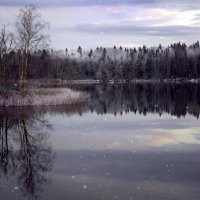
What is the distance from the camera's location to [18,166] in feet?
54.2

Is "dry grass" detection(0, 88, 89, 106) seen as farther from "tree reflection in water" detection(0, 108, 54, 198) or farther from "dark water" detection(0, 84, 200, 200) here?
"dark water" detection(0, 84, 200, 200)

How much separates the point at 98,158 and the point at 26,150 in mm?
3914

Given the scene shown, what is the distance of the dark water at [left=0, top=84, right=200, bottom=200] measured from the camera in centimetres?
1323

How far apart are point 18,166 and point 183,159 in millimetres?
6849

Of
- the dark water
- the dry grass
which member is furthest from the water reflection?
the dark water

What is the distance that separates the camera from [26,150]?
19797mm

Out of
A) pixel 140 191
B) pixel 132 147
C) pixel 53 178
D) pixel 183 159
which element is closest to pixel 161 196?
pixel 140 191

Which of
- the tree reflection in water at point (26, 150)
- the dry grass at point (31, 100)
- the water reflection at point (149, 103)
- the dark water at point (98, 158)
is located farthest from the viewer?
the dry grass at point (31, 100)

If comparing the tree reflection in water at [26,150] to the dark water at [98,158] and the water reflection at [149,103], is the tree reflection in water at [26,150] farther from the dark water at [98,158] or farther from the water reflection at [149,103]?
the water reflection at [149,103]

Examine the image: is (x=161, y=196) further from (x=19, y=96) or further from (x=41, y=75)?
(x=41, y=75)

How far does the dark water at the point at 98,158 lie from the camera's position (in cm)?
1323

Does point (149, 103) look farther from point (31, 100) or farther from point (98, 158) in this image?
point (98, 158)

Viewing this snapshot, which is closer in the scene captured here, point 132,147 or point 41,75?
point 132,147

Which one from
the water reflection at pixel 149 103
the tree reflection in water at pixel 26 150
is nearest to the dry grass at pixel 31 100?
the water reflection at pixel 149 103
